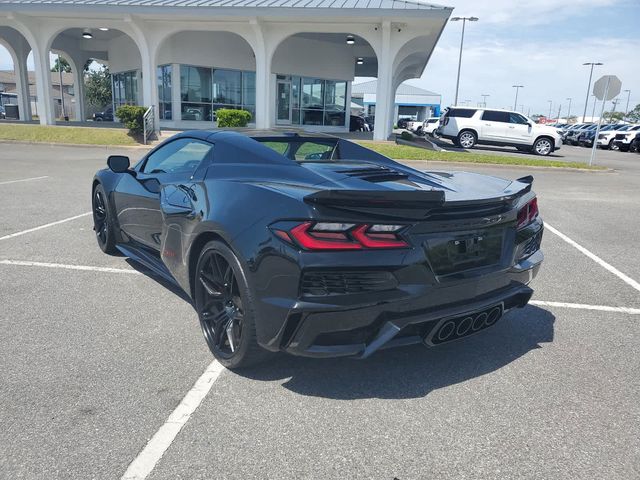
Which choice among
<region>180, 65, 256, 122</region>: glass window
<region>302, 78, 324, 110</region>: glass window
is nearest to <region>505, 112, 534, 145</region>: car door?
<region>302, 78, 324, 110</region>: glass window

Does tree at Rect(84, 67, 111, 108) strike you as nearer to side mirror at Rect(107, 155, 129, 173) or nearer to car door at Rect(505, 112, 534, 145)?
car door at Rect(505, 112, 534, 145)

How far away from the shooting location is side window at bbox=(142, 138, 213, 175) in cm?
373

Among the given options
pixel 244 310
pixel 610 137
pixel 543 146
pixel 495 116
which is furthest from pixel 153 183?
pixel 610 137

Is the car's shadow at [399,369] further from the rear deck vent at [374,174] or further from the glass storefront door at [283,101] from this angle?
the glass storefront door at [283,101]

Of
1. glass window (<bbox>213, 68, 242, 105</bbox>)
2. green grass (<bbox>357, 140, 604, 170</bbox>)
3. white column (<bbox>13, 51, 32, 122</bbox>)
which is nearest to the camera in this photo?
green grass (<bbox>357, 140, 604, 170</bbox>)

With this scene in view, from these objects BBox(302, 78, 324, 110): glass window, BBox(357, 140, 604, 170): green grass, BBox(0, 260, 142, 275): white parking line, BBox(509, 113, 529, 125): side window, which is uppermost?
BBox(302, 78, 324, 110): glass window

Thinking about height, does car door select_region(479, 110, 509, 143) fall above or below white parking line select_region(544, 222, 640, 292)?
above

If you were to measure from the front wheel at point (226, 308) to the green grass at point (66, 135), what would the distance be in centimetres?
1802

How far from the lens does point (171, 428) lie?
2.45 m

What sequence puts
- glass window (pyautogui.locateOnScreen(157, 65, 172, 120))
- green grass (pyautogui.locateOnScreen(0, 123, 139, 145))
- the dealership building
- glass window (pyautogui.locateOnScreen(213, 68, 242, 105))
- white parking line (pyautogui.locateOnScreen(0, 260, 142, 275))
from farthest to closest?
glass window (pyautogui.locateOnScreen(213, 68, 242, 105)) → glass window (pyautogui.locateOnScreen(157, 65, 172, 120)) → green grass (pyautogui.locateOnScreen(0, 123, 139, 145)) → the dealership building → white parking line (pyautogui.locateOnScreen(0, 260, 142, 275))

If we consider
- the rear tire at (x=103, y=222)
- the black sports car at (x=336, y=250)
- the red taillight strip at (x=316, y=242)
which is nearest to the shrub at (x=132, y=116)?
the rear tire at (x=103, y=222)

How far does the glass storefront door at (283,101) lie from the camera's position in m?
25.4

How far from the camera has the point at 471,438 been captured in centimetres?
243

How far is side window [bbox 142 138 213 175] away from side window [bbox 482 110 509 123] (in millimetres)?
21348
